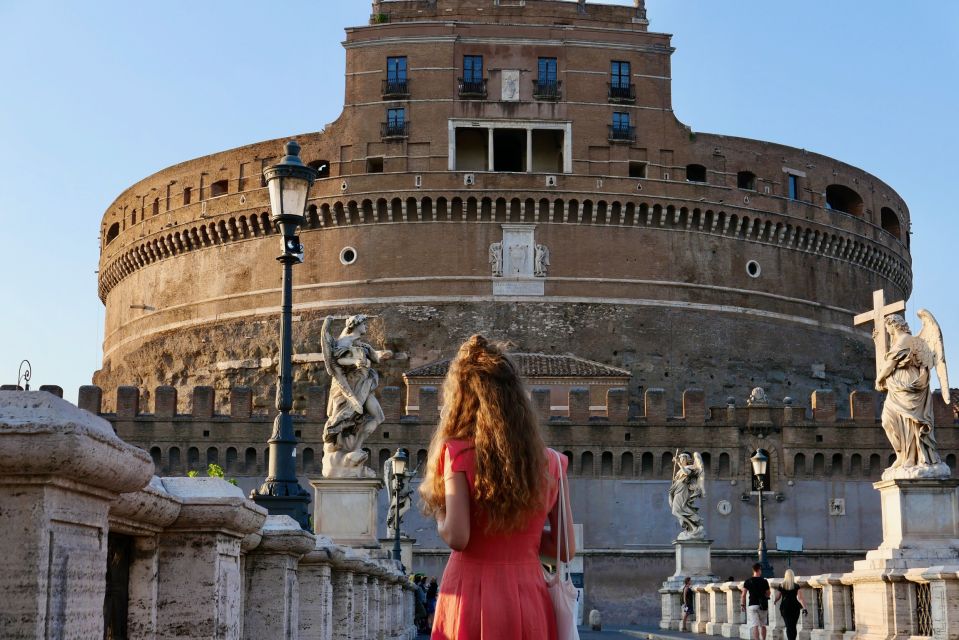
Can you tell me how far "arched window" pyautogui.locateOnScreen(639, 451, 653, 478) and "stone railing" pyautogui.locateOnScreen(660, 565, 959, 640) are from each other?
49.9 ft

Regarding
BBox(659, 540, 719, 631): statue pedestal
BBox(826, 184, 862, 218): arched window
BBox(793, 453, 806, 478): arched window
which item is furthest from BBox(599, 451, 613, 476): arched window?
BBox(826, 184, 862, 218): arched window

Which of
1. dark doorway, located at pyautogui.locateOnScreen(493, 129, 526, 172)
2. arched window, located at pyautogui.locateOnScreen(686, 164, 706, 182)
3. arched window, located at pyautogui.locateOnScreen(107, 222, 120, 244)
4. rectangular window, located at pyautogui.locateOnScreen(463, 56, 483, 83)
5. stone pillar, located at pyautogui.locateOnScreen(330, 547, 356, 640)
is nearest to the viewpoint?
stone pillar, located at pyautogui.locateOnScreen(330, 547, 356, 640)

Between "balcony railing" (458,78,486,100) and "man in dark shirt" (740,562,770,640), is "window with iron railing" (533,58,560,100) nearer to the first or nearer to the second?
"balcony railing" (458,78,486,100)

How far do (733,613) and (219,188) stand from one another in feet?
91.2

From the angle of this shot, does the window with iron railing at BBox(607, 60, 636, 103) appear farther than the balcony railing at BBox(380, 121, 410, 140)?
Yes

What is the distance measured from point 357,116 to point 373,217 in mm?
2978

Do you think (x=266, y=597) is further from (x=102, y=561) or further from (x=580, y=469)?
(x=580, y=469)

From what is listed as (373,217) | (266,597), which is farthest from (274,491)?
(373,217)

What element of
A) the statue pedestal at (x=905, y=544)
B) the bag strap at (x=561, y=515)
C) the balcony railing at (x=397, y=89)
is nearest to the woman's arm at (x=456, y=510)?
the bag strap at (x=561, y=515)

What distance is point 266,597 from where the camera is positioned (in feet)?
17.9

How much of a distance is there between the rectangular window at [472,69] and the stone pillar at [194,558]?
37188 mm

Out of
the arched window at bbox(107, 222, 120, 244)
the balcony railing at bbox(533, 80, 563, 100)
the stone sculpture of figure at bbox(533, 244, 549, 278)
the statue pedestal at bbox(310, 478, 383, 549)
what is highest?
the balcony railing at bbox(533, 80, 563, 100)

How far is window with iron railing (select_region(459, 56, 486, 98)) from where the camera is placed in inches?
1583

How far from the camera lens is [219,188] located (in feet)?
140
